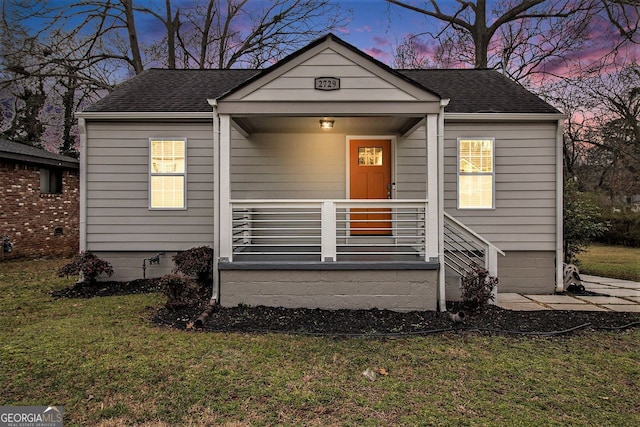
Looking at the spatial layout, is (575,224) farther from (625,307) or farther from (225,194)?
(225,194)

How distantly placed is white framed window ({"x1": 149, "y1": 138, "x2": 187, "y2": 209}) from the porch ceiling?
56.5 inches

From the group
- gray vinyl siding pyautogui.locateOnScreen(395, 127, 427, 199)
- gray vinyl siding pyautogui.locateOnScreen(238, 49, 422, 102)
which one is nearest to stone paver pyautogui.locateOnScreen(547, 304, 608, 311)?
gray vinyl siding pyautogui.locateOnScreen(395, 127, 427, 199)

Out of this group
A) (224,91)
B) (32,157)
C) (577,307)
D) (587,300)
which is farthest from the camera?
(32,157)

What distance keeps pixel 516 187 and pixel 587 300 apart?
2.21 meters

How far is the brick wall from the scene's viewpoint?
10320 mm

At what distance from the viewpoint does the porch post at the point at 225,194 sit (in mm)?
5219

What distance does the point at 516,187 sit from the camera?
6.96 metres

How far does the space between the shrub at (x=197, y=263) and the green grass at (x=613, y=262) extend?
8288mm

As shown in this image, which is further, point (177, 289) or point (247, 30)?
point (247, 30)

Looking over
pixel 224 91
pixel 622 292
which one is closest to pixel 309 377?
pixel 224 91

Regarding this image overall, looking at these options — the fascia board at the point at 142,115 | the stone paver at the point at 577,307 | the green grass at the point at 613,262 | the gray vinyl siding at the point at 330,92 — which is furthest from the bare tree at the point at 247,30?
the stone paver at the point at 577,307

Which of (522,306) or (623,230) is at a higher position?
(623,230)

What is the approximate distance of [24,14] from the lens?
1234 centimetres

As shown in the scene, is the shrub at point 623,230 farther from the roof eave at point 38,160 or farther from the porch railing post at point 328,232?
the roof eave at point 38,160
